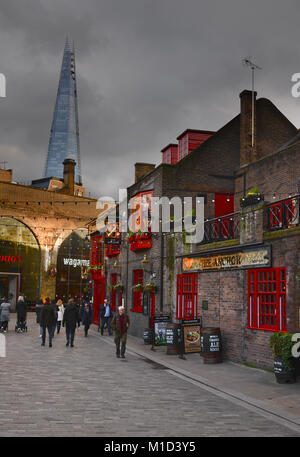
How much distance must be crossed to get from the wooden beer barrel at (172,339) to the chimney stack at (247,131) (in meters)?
9.65

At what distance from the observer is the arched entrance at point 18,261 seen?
43156mm

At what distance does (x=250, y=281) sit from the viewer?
13.3 meters

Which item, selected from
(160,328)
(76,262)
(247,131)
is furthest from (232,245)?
(76,262)

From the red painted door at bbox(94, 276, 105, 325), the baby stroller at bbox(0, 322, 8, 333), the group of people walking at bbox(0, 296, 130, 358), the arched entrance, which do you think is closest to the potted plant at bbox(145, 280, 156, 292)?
the group of people walking at bbox(0, 296, 130, 358)

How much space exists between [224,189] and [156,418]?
15632mm

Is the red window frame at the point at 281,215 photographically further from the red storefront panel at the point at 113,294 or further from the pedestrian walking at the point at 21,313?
the red storefront panel at the point at 113,294

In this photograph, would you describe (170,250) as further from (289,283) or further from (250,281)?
(289,283)

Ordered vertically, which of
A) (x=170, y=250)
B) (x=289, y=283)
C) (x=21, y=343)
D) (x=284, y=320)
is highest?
(x=170, y=250)

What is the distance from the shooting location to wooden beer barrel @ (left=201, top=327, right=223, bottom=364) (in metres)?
13.7

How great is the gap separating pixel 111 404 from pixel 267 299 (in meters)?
5.98

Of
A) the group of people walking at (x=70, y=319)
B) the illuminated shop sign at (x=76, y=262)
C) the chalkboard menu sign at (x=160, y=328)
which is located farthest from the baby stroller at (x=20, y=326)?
the illuminated shop sign at (x=76, y=262)

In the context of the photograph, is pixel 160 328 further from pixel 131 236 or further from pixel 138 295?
pixel 131 236

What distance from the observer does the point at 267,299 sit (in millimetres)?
12664
